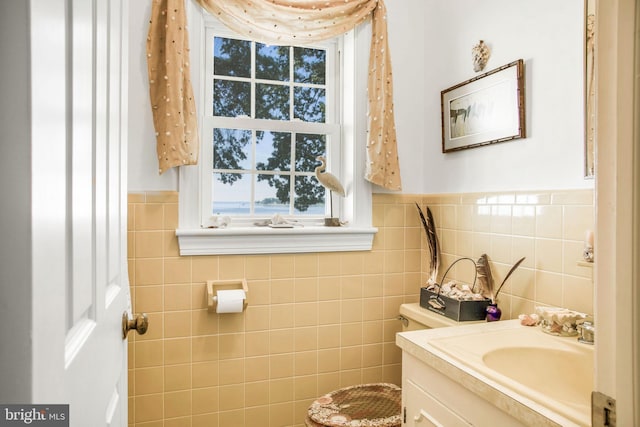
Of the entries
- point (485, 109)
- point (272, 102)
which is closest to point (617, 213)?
point (485, 109)

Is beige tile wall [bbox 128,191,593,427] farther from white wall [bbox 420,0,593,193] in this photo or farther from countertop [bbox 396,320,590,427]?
countertop [bbox 396,320,590,427]

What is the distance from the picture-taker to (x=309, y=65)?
2.23m

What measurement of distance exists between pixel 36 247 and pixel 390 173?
1.86m

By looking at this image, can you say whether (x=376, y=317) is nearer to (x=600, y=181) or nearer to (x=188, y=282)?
(x=188, y=282)

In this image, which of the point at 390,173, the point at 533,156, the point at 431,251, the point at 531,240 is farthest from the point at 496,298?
the point at 390,173

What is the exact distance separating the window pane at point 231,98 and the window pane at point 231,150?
4.0 inches

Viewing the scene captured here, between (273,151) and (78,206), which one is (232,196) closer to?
(273,151)

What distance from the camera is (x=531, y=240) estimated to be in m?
1.58

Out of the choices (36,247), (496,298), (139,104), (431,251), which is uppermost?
(139,104)

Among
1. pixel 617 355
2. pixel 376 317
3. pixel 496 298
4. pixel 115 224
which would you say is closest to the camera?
pixel 617 355

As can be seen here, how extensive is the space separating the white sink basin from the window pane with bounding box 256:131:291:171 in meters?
1.27

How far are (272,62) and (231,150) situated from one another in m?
0.55

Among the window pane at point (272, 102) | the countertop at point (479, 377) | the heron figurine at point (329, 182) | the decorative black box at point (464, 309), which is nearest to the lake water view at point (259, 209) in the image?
the heron figurine at point (329, 182)

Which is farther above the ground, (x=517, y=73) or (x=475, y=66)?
(x=475, y=66)
